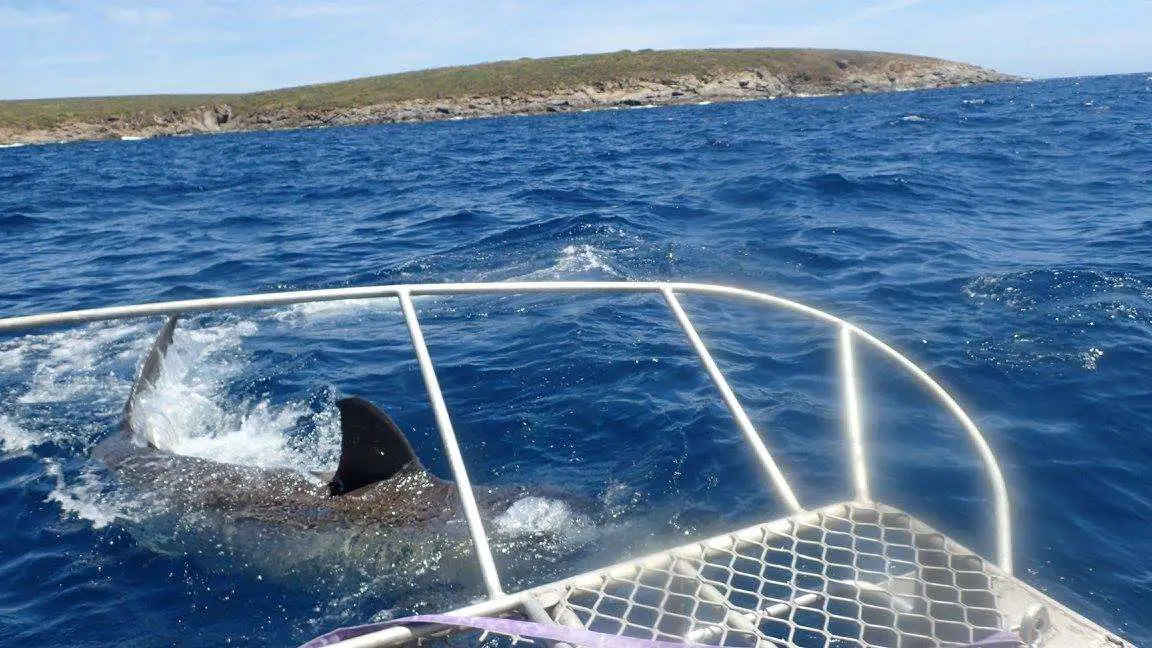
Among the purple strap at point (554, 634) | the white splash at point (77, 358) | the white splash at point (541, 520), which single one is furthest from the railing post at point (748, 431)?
the white splash at point (77, 358)

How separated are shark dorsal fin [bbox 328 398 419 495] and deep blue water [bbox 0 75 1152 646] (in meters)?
0.67

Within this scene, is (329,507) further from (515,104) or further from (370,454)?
(515,104)

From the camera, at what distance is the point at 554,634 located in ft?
6.97

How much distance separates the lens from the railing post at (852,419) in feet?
10.3

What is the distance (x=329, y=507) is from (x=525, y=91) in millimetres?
83097

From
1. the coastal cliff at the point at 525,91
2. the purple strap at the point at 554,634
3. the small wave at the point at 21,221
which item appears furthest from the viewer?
the coastal cliff at the point at 525,91

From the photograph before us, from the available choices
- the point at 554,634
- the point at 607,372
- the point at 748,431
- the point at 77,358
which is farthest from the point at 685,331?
the point at 77,358

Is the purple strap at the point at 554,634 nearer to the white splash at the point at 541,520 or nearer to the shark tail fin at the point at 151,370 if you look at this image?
the white splash at the point at 541,520

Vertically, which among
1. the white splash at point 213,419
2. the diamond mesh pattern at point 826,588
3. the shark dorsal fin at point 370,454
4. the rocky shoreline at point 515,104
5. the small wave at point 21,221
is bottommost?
the white splash at point 213,419

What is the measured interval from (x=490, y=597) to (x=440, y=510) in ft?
10.0

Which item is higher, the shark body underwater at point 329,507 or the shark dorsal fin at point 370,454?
the shark dorsal fin at point 370,454

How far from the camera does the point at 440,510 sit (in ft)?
18.0

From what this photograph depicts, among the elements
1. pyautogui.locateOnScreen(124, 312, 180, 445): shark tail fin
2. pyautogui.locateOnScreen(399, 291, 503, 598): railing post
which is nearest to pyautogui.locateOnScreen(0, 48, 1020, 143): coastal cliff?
pyautogui.locateOnScreen(124, 312, 180, 445): shark tail fin

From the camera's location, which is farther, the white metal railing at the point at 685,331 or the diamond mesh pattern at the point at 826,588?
the white metal railing at the point at 685,331
